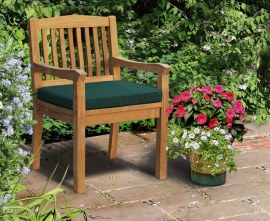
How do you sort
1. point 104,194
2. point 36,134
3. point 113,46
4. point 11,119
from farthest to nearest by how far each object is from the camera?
point 113,46
point 36,134
point 104,194
point 11,119

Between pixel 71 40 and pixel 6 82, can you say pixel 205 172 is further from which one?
pixel 6 82

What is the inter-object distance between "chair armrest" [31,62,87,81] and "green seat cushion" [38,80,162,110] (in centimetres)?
11

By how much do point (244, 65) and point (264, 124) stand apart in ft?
2.02

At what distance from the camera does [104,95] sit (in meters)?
4.66

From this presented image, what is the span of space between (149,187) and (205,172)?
35cm

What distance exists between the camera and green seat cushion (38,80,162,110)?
460cm

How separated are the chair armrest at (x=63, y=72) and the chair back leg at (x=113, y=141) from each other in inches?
28.2

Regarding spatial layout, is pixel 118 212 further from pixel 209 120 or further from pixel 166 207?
pixel 209 120

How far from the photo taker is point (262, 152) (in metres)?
5.64

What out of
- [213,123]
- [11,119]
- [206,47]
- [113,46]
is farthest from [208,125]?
[206,47]

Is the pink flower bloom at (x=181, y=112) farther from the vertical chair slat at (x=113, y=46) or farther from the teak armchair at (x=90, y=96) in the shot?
Result: the vertical chair slat at (x=113, y=46)

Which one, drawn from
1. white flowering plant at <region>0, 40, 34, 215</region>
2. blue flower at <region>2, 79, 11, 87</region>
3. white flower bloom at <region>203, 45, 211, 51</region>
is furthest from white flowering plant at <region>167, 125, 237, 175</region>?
white flower bloom at <region>203, 45, 211, 51</region>

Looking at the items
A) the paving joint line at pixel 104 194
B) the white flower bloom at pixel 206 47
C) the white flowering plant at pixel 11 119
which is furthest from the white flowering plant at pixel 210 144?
the white flower bloom at pixel 206 47

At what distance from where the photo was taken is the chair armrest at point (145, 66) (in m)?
4.88
